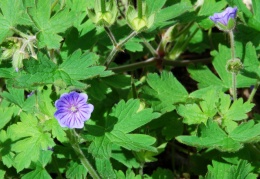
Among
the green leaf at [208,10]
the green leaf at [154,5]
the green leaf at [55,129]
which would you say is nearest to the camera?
the green leaf at [55,129]

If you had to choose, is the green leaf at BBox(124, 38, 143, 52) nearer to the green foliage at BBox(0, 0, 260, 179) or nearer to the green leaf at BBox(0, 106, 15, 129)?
the green foliage at BBox(0, 0, 260, 179)

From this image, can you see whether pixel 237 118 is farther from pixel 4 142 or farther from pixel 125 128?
pixel 4 142

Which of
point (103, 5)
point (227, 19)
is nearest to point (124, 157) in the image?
point (103, 5)

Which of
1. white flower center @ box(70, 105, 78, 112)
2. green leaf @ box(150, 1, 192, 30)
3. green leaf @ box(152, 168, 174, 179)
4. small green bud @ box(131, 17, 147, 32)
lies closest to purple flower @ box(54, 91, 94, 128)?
white flower center @ box(70, 105, 78, 112)

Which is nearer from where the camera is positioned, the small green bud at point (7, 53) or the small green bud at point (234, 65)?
the small green bud at point (7, 53)

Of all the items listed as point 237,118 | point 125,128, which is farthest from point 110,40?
point 237,118

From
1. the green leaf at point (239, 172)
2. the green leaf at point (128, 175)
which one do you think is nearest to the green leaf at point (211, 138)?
the green leaf at point (239, 172)

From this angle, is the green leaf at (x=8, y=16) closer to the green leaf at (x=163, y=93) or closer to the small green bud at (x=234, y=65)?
the green leaf at (x=163, y=93)
